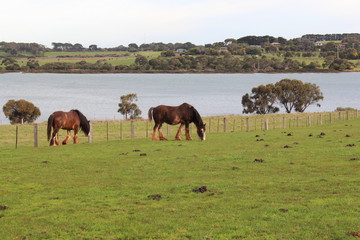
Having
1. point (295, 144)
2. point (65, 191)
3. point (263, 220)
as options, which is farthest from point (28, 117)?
point (263, 220)

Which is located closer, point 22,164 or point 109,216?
point 109,216

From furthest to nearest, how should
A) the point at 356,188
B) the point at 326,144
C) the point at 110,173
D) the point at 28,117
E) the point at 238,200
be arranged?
the point at 28,117, the point at 326,144, the point at 110,173, the point at 356,188, the point at 238,200

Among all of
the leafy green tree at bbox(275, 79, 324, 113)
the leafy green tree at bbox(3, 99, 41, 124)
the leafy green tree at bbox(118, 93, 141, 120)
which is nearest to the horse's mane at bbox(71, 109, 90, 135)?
the leafy green tree at bbox(3, 99, 41, 124)

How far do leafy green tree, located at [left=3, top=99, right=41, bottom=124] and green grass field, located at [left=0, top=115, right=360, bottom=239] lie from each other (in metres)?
57.5

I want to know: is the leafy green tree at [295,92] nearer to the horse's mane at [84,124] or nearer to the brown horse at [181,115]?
the brown horse at [181,115]

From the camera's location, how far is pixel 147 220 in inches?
462

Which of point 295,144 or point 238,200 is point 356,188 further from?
point 295,144

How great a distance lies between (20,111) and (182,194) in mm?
71269

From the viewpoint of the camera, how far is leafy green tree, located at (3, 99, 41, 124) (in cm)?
7962

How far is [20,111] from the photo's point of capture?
8050cm

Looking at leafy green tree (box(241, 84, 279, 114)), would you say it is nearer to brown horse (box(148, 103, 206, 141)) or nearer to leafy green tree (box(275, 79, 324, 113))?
leafy green tree (box(275, 79, 324, 113))

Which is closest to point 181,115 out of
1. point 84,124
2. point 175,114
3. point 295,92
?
point 175,114

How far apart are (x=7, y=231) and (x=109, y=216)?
2453 millimetres

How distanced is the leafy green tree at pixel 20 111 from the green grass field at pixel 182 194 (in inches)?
2263
